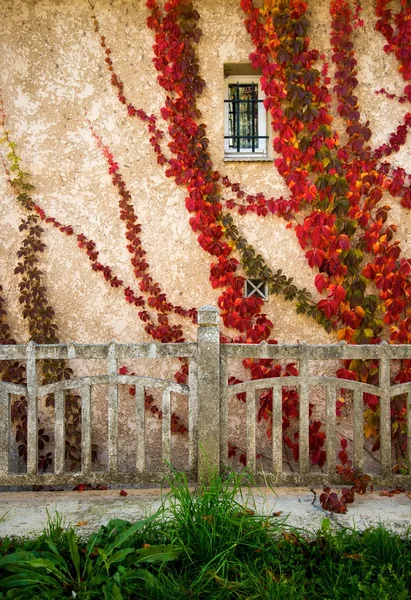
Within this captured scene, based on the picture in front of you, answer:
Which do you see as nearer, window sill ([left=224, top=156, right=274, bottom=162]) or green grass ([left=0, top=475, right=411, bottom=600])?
green grass ([left=0, top=475, right=411, bottom=600])

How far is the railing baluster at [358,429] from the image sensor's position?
14.1 feet

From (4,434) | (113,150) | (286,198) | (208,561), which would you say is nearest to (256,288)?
(286,198)

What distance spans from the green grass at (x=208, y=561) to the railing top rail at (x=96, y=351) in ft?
3.79

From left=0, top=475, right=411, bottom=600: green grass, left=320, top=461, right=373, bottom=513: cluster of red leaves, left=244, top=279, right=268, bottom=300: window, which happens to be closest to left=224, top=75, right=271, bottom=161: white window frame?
left=244, top=279, right=268, bottom=300: window

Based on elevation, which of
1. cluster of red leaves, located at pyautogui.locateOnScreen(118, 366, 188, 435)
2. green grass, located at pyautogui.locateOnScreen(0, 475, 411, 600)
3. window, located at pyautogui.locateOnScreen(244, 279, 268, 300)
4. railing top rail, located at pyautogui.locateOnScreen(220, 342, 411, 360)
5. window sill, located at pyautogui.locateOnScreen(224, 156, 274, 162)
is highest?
window sill, located at pyautogui.locateOnScreen(224, 156, 274, 162)

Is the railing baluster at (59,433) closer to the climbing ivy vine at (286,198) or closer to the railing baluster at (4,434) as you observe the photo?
the railing baluster at (4,434)

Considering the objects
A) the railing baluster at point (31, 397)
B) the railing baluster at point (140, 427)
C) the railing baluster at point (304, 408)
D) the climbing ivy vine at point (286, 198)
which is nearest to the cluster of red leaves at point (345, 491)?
the railing baluster at point (304, 408)

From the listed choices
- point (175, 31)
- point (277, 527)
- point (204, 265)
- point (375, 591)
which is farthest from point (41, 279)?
point (375, 591)

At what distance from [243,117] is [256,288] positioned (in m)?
1.85

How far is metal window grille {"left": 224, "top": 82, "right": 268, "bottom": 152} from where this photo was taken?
18.6 feet

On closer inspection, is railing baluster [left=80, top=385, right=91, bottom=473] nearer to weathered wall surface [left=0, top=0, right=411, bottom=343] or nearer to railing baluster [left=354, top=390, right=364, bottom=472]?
weathered wall surface [left=0, top=0, right=411, bottom=343]

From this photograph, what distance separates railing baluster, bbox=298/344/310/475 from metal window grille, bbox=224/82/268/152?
250cm

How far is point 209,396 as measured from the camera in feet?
13.7

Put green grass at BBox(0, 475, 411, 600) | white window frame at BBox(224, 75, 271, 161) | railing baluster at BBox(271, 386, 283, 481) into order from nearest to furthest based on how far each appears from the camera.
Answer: green grass at BBox(0, 475, 411, 600) < railing baluster at BBox(271, 386, 283, 481) < white window frame at BBox(224, 75, 271, 161)
